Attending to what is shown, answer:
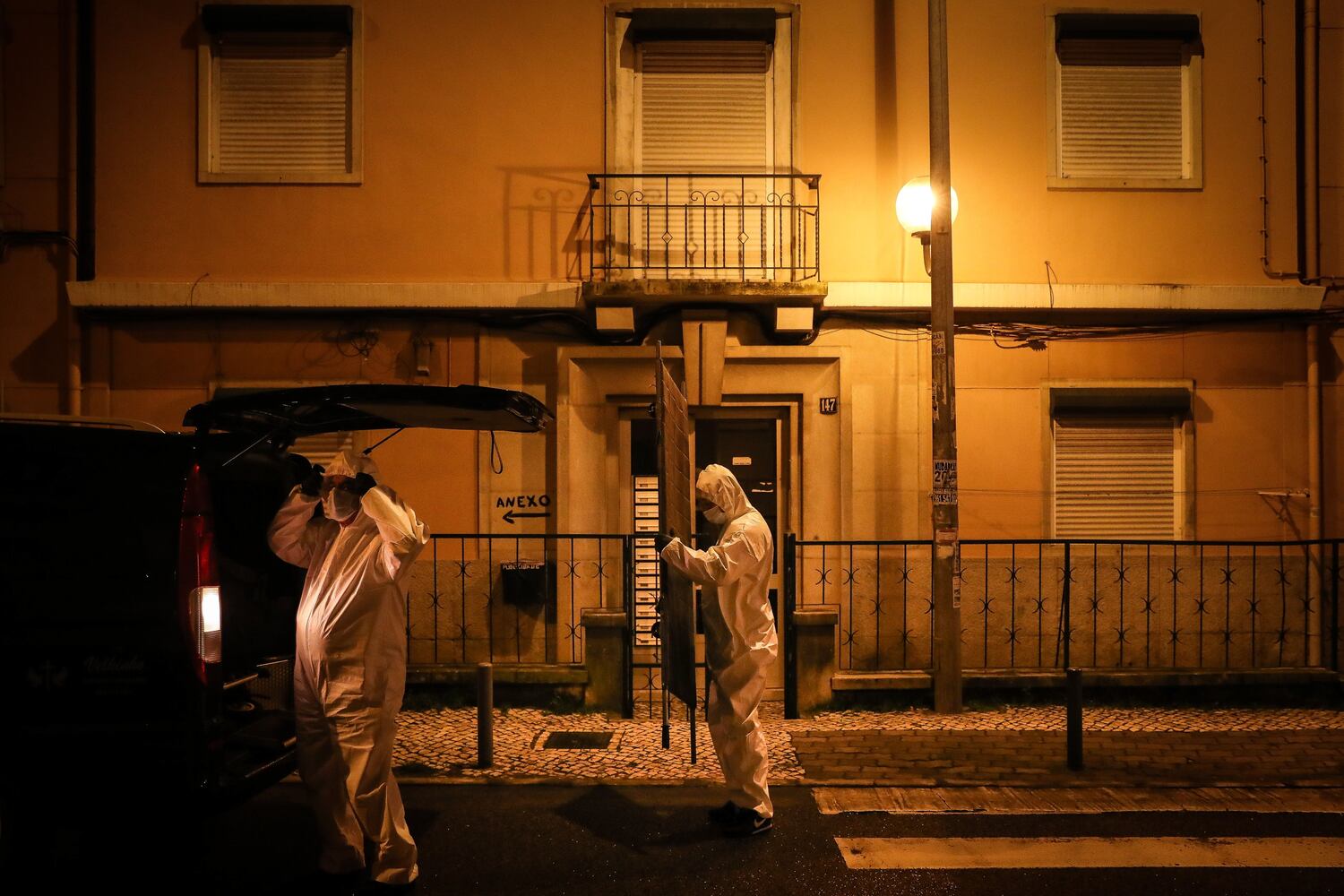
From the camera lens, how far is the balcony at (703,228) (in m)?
8.25

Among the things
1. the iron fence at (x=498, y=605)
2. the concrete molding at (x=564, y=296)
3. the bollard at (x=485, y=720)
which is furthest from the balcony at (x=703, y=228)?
the bollard at (x=485, y=720)

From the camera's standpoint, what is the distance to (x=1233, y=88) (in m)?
8.43

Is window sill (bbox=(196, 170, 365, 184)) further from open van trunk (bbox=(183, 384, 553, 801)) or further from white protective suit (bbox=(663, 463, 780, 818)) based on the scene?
white protective suit (bbox=(663, 463, 780, 818))

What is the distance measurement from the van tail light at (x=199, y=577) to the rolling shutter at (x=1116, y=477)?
7.17 metres

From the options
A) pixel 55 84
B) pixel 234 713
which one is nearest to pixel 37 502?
pixel 234 713

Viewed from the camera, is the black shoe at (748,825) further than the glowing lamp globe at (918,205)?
No

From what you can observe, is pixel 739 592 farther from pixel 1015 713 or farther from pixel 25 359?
pixel 25 359

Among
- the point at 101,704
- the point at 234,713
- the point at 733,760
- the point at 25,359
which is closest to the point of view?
the point at 101,704

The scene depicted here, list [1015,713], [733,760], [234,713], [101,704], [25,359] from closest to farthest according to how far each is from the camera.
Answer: [101,704] < [234,713] < [733,760] < [1015,713] < [25,359]

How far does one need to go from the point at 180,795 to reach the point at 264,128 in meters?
6.62

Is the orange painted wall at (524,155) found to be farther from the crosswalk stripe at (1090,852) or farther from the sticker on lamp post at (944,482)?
the crosswalk stripe at (1090,852)

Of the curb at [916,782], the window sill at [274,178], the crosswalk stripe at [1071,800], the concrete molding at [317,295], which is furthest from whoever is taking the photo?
the window sill at [274,178]

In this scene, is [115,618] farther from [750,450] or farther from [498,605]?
[750,450]

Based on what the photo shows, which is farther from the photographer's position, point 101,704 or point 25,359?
point 25,359
